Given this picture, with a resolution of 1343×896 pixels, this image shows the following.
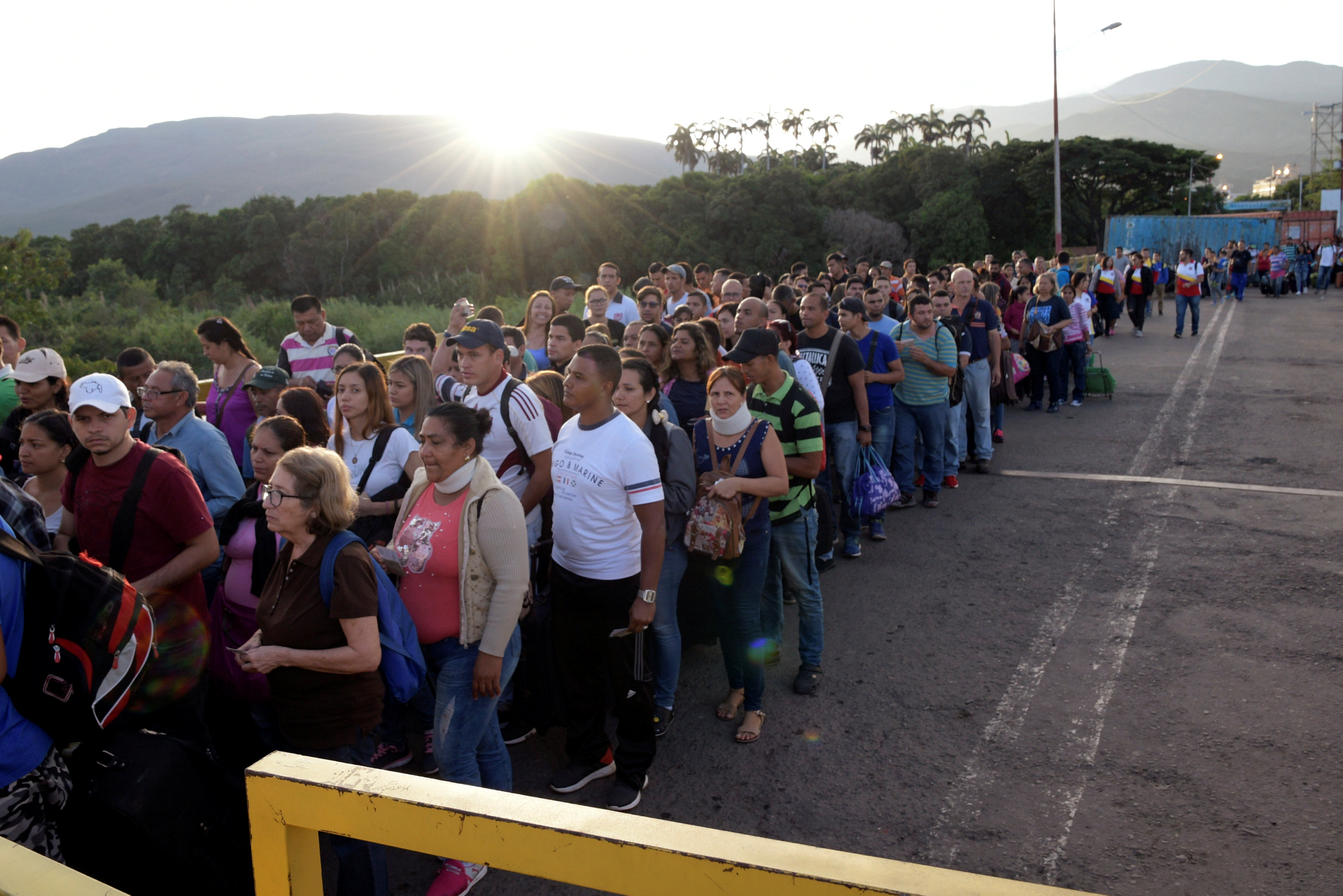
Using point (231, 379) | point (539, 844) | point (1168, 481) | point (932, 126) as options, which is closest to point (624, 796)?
point (539, 844)

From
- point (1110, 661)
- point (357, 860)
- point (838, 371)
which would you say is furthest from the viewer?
point (838, 371)

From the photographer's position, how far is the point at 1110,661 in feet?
16.3

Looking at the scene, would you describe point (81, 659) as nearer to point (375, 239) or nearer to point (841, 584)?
point (841, 584)

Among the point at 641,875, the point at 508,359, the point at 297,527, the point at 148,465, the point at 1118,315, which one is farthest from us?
the point at 1118,315

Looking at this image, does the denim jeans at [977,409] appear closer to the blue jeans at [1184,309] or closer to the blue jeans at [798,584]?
the blue jeans at [798,584]

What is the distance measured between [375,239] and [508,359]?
46996mm

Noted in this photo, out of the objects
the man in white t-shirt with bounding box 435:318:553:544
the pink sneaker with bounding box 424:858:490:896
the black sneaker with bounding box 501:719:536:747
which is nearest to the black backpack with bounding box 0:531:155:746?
the pink sneaker with bounding box 424:858:490:896

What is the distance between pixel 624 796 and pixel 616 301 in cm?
618

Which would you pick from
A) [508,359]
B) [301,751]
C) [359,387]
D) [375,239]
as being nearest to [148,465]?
[359,387]

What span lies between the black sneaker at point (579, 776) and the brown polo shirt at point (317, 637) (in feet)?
4.02

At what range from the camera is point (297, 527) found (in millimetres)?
2865

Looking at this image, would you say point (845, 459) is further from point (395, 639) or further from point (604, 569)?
point (395, 639)

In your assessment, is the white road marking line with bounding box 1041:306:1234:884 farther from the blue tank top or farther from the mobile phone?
the mobile phone

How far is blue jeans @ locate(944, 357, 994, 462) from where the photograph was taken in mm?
8664
